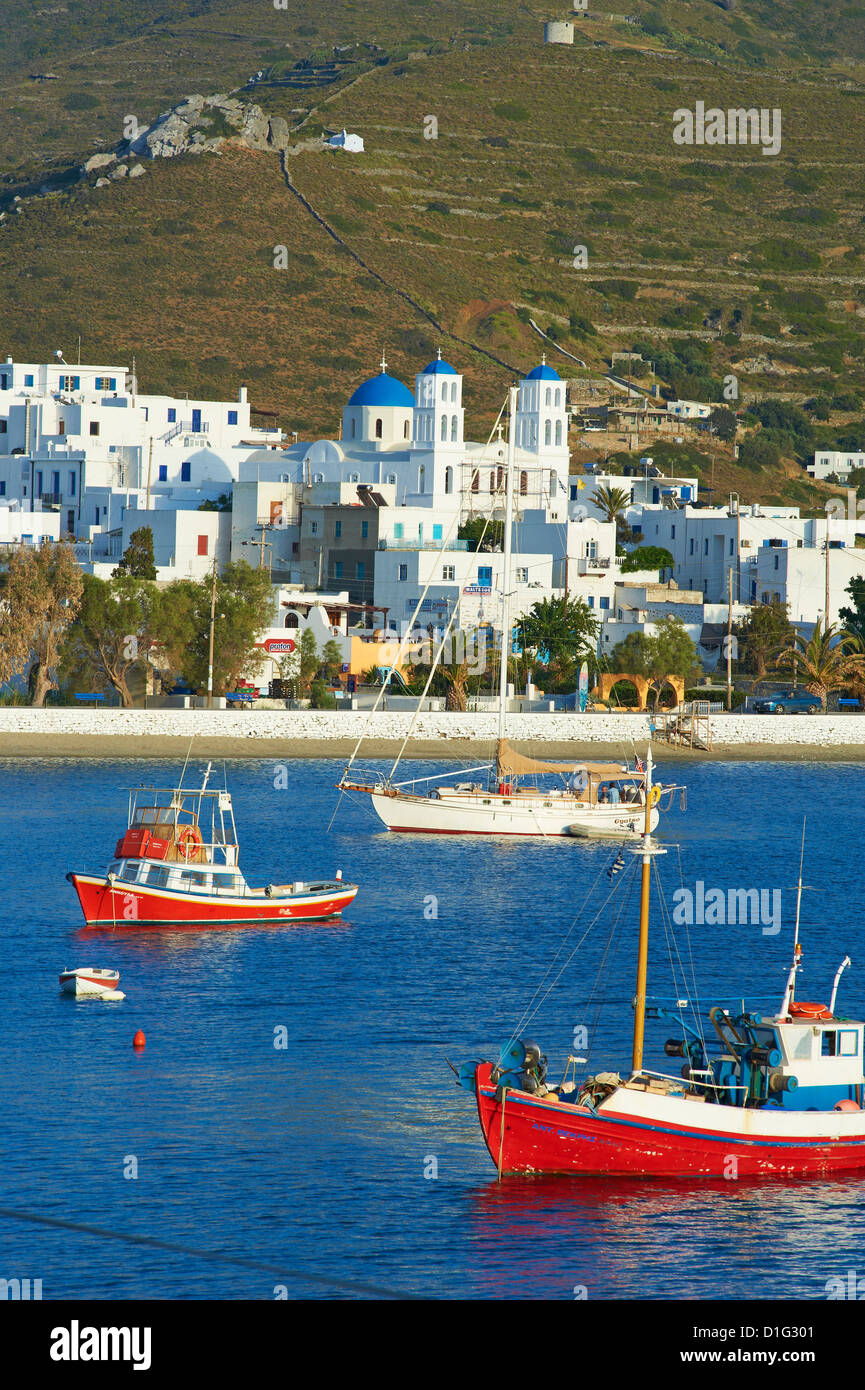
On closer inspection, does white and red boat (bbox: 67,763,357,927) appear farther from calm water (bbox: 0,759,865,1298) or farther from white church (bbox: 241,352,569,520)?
white church (bbox: 241,352,569,520)

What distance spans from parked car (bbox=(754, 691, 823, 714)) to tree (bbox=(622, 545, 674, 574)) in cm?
1952

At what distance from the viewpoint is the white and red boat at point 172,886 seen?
1924 inches

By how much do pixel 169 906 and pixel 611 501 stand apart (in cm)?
8839

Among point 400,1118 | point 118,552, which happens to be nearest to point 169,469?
point 118,552

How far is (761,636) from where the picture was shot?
11056 cm

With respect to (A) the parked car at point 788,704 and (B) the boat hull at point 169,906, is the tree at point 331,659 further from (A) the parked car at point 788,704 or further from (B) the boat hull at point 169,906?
(B) the boat hull at point 169,906

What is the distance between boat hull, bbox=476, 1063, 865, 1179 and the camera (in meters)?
29.1

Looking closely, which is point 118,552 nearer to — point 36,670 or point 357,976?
point 36,670

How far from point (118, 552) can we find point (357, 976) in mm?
76597

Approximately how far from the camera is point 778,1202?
29.1 meters

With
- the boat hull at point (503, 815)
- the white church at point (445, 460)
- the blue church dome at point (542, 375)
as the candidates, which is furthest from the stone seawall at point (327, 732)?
the blue church dome at point (542, 375)

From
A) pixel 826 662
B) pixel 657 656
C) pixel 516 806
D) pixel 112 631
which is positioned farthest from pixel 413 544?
pixel 516 806

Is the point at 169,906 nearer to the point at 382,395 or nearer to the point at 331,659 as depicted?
the point at 331,659

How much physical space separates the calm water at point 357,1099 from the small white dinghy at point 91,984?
14.5 inches
